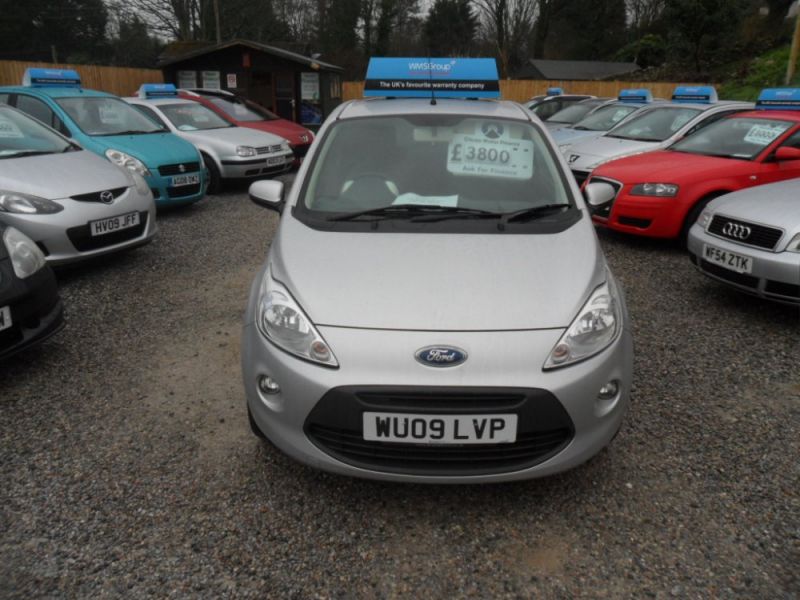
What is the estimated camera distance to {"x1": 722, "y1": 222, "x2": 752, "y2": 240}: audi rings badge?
186 inches

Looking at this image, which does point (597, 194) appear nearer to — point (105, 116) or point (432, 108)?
point (432, 108)

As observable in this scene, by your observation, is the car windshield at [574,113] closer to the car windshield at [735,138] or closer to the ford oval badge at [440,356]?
the car windshield at [735,138]

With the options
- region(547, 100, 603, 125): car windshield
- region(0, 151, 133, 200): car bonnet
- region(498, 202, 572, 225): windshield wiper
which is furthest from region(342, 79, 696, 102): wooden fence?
region(498, 202, 572, 225): windshield wiper

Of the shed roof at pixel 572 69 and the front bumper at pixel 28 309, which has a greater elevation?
the shed roof at pixel 572 69

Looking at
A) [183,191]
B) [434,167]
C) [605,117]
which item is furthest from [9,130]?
[605,117]

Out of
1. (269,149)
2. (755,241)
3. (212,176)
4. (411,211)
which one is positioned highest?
(411,211)

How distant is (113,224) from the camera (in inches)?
222

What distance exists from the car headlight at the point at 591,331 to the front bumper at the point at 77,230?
4.54 meters

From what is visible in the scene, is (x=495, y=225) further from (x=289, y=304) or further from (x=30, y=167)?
(x=30, y=167)

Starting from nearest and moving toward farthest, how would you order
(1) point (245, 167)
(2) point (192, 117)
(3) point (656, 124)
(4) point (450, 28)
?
(3) point (656, 124)
(1) point (245, 167)
(2) point (192, 117)
(4) point (450, 28)

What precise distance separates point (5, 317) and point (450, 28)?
171ft

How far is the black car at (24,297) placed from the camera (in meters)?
3.54

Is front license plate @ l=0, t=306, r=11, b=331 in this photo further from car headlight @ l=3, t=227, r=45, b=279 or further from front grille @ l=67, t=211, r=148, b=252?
front grille @ l=67, t=211, r=148, b=252

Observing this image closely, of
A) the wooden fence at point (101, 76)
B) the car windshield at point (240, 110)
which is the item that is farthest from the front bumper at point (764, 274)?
the wooden fence at point (101, 76)
